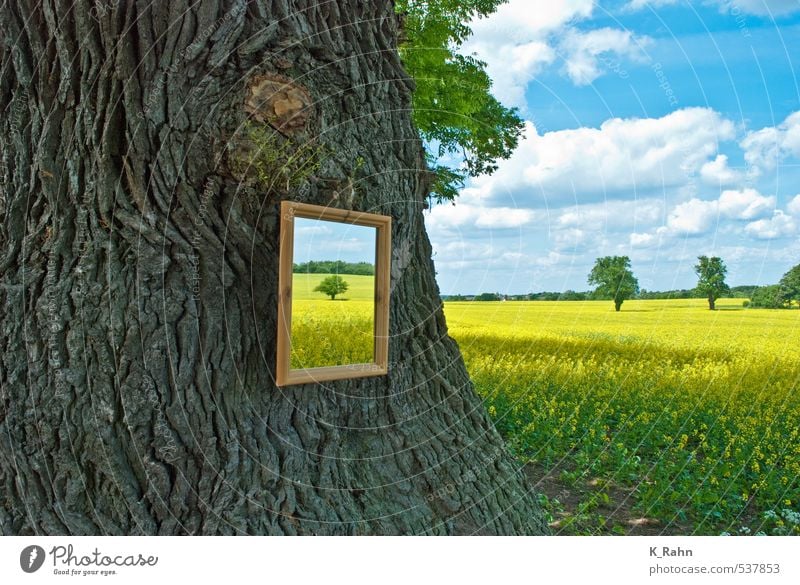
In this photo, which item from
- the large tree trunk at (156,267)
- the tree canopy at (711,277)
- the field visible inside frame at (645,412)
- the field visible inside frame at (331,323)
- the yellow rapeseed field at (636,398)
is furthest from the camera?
the tree canopy at (711,277)

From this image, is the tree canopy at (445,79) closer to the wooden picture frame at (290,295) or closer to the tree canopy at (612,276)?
the tree canopy at (612,276)

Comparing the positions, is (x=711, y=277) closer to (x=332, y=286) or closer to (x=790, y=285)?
(x=790, y=285)

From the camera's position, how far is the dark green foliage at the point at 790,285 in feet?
Answer: 17.5

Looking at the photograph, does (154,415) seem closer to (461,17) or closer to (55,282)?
(55,282)

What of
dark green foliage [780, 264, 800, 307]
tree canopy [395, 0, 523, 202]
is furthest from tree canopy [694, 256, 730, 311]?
tree canopy [395, 0, 523, 202]

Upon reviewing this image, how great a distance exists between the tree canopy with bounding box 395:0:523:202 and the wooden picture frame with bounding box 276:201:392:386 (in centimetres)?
314

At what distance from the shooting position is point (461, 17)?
19.9ft

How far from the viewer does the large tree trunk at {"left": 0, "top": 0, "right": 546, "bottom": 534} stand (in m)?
2.17

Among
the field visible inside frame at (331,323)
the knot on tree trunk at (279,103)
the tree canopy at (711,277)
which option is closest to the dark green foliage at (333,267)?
the field visible inside frame at (331,323)

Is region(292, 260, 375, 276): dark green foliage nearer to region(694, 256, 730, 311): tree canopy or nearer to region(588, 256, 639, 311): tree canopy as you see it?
region(588, 256, 639, 311): tree canopy

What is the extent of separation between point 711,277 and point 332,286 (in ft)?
13.6

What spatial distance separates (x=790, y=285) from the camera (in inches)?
219

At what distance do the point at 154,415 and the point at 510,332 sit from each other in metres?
5.57

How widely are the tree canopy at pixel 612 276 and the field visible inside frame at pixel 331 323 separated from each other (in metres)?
2.84
